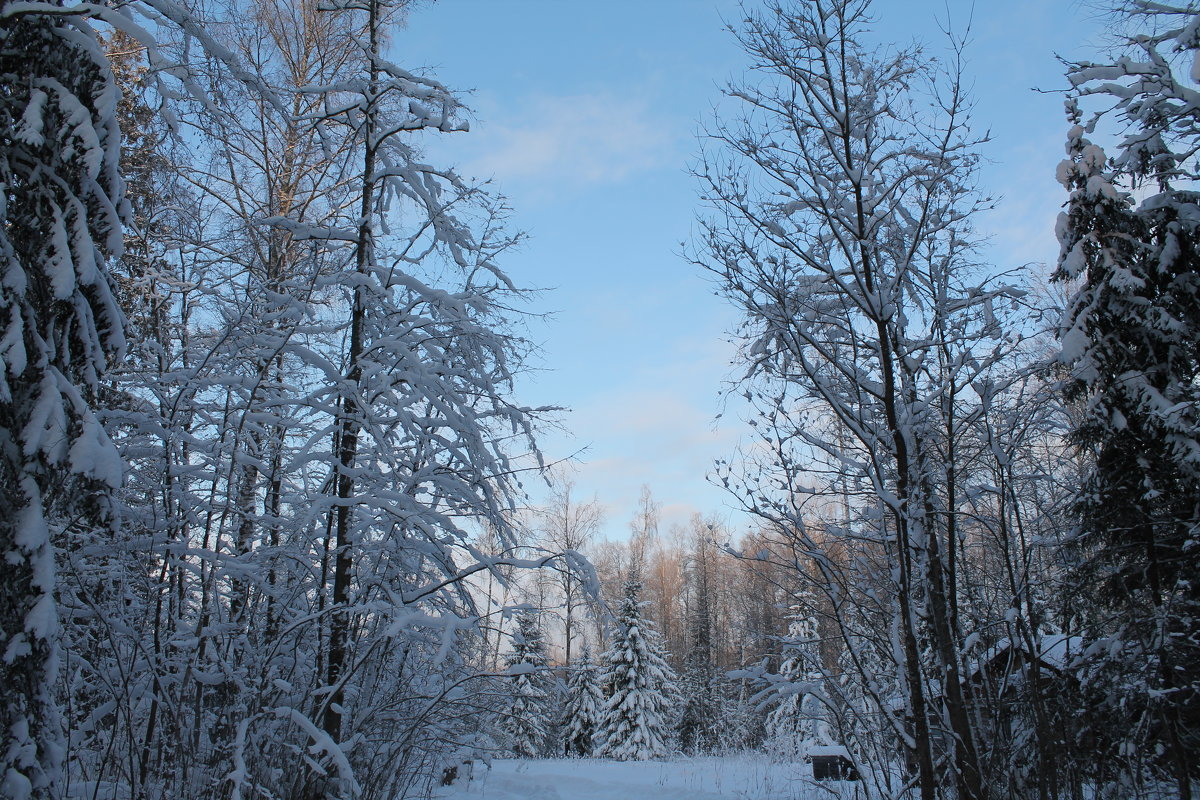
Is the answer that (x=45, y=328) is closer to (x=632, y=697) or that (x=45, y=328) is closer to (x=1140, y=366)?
(x=1140, y=366)

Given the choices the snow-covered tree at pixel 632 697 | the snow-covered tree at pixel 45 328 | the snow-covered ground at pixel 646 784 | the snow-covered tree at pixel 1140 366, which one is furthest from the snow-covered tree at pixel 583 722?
the snow-covered tree at pixel 45 328

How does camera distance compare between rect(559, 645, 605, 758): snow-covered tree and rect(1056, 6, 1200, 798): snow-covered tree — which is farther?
rect(559, 645, 605, 758): snow-covered tree

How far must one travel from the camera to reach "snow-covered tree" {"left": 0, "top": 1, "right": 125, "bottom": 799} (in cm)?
299

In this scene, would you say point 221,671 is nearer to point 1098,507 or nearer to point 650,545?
point 1098,507

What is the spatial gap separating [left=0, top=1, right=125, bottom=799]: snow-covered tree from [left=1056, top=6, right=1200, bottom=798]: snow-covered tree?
26.5 feet

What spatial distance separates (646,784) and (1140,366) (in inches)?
358

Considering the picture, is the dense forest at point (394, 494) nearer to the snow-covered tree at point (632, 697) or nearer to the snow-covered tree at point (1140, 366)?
the snow-covered tree at point (1140, 366)

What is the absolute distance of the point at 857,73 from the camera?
411 centimetres

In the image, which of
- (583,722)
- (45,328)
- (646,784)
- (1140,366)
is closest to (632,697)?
(583,722)

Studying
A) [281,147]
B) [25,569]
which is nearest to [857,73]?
[25,569]

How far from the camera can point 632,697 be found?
2106 cm

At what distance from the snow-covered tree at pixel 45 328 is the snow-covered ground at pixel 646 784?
5.64 meters

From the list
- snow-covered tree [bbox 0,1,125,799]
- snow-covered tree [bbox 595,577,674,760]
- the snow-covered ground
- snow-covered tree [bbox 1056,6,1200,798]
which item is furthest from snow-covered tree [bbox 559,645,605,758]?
snow-covered tree [bbox 0,1,125,799]

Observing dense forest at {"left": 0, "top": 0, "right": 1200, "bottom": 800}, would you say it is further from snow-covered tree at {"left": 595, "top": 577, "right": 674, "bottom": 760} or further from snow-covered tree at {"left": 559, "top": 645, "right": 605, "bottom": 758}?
snow-covered tree at {"left": 559, "top": 645, "right": 605, "bottom": 758}
